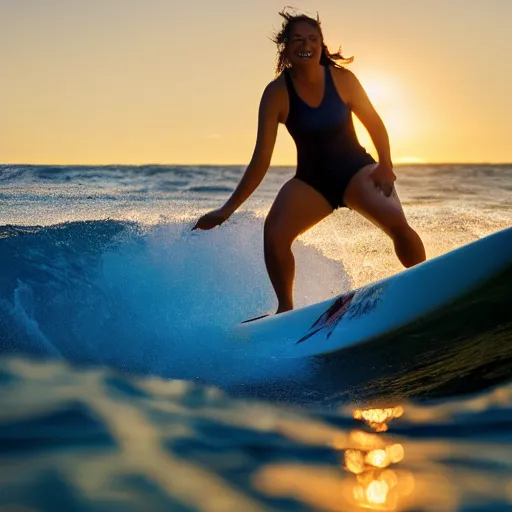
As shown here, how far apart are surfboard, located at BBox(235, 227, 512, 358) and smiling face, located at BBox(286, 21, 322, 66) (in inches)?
49.7

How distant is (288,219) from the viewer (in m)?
3.96

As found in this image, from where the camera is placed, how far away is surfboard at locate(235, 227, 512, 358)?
2.70 m

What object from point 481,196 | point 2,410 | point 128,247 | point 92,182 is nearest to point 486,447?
point 2,410

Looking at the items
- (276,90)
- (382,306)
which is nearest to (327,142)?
(276,90)

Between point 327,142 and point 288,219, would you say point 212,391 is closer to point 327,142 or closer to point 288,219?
point 288,219

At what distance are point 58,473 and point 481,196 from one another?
16.3 meters

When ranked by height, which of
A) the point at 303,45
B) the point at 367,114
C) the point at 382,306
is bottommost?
the point at 382,306

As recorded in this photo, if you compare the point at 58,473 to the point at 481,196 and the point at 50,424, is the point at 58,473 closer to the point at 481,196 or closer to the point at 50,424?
the point at 50,424

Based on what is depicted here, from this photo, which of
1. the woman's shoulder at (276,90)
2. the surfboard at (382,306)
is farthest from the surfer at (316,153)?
the surfboard at (382,306)

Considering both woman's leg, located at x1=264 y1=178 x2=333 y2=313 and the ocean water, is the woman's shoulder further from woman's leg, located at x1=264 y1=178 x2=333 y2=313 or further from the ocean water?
the ocean water

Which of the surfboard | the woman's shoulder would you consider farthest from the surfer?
the surfboard

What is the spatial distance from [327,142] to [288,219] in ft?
1.46

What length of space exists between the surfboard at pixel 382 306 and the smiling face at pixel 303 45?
126 cm

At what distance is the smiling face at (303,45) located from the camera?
386cm
